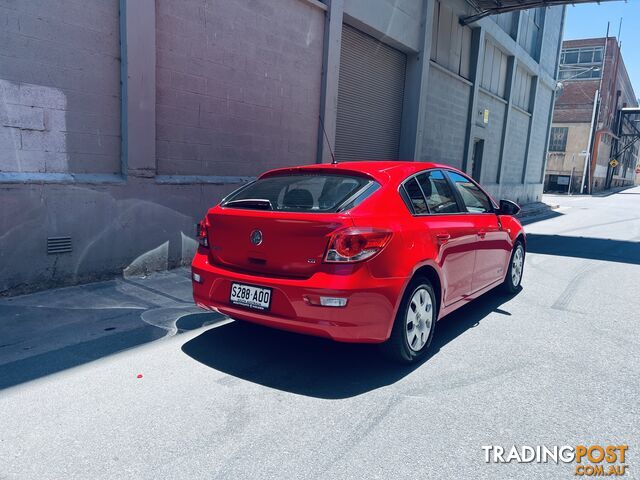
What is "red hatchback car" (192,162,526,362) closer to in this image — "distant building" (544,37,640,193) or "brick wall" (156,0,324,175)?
"brick wall" (156,0,324,175)

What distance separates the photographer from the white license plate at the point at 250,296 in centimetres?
354

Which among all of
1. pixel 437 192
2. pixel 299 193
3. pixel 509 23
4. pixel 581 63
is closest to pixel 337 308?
pixel 299 193

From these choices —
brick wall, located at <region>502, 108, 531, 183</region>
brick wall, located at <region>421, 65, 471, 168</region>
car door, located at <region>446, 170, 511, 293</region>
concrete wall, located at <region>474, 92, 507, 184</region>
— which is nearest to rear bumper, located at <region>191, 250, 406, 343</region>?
car door, located at <region>446, 170, 511, 293</region>

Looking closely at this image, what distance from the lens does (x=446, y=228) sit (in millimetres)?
4258

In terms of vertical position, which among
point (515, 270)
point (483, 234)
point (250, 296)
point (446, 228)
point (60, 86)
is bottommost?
point (515, 270)

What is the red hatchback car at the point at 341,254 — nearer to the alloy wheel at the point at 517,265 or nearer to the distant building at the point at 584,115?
the alloy wheel at the point at 517,265

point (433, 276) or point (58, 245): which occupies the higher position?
point (433, 276)

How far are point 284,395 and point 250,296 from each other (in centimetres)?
75

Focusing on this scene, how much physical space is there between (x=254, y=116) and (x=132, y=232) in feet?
9.49

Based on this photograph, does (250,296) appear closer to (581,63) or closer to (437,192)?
(437,192)

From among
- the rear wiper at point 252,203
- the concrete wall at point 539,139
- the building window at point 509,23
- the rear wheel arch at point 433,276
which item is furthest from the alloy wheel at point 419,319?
the concrete wall at point 539,139

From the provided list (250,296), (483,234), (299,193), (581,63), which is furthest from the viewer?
(581,63)

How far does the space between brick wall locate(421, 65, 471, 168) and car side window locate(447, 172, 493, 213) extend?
338 inches

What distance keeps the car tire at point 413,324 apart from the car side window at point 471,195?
1.38 m
